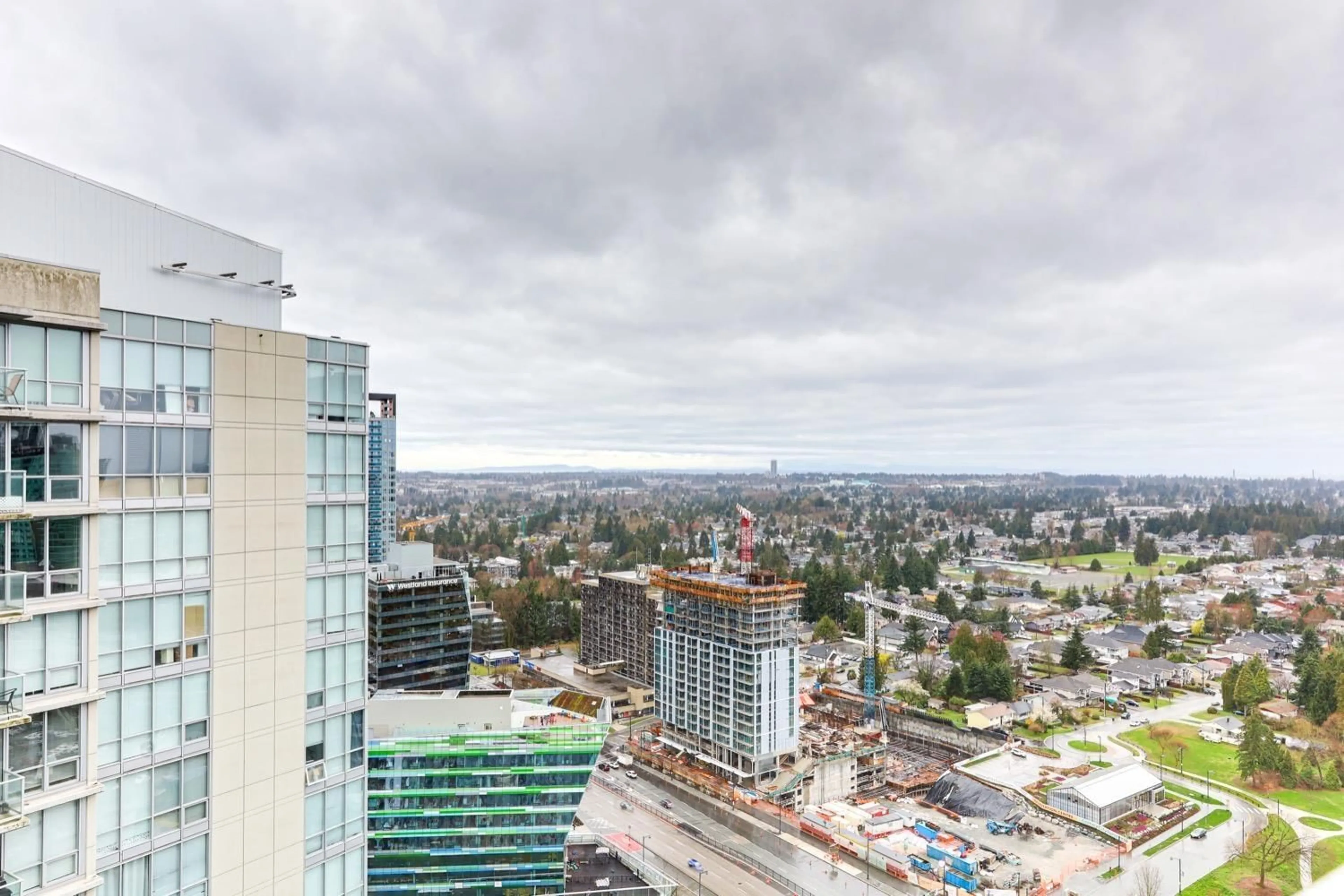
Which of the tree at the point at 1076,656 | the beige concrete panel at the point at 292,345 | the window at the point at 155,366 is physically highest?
the beige concrete panel at the point at 292,345

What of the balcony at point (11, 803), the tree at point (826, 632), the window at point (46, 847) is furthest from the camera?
the tree at point (826, 632)

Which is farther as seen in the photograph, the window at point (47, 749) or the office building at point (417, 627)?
the office building at point (417, 627)

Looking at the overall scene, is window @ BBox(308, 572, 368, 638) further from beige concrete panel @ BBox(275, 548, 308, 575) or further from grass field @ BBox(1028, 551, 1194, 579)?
grass field @ BBox(1028, 551, 1194, 579)

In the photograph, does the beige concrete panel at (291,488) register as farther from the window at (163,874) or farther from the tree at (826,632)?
the tree at (826,632)

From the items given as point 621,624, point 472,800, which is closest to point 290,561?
point 472,800

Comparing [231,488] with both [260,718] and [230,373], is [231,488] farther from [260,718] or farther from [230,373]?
[260,718]

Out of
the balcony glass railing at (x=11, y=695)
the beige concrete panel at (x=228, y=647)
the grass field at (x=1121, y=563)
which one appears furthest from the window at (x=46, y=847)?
the grass field at (x=1121, y=563)

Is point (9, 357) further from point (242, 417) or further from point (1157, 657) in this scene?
point (1157, 657)
